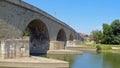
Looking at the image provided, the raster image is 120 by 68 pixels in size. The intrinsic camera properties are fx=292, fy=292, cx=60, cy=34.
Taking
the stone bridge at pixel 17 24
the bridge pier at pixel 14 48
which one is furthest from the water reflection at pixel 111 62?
the stone bridge at pixel 17 24

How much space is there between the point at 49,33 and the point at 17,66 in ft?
75.0

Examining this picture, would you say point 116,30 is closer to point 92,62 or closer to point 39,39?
point 39,39

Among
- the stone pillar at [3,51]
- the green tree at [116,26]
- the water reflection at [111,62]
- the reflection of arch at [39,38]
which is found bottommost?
the water reflection at [111,62]

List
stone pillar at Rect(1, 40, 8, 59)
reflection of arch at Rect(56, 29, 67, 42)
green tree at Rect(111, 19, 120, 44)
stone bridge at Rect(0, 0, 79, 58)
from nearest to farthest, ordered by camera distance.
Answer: stone pillar at Rect(1, 40, 8, 59) → stone bridge at Rect(0, 0, 79, 58) → reflection of arch at Rect(56, 29, 67, 42) → green tree at Rect(111, 19, 120, 44)

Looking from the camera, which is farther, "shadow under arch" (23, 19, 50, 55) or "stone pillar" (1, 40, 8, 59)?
"shadow under arch" (23, 19, 50, 55)

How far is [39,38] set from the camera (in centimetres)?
4838

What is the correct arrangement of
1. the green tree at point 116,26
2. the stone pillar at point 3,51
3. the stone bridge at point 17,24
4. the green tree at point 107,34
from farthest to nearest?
the green tree at point 116,26 → the green tree at point 107,34 → the stone bridge at point 17,24 → the stone pillar at point 3,51

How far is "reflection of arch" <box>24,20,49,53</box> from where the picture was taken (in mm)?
47156

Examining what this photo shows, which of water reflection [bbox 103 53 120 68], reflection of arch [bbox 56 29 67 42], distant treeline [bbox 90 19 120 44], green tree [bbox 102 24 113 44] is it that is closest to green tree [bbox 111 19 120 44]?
distant treeline [bbox 90 19 120 44]

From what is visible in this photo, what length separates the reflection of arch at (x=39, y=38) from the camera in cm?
4716

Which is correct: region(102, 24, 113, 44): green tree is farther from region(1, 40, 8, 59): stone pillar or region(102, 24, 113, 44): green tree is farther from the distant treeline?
region(1, 40, 8, 59): stone pillar

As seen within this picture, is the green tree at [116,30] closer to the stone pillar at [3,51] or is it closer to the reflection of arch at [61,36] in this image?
the reflection of arch at [61,36]

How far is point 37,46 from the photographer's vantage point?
160 feet

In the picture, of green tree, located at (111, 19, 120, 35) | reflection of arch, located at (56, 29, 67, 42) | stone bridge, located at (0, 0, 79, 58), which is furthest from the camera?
green tree, located at (111, 19, 120, 35)
